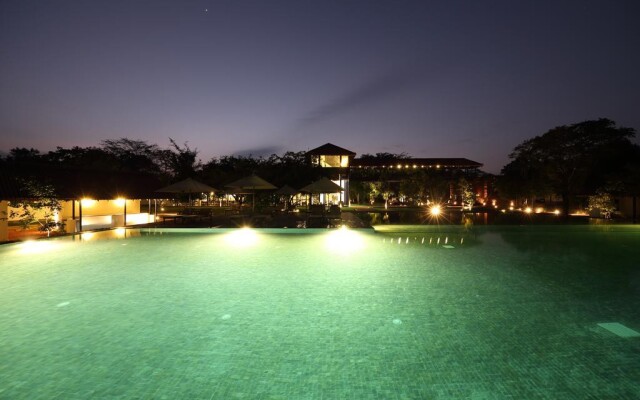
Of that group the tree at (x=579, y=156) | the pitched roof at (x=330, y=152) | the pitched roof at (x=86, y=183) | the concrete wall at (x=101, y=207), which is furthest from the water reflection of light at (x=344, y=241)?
the pitched roof at (x=330, y=152)

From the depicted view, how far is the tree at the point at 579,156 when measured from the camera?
26.2 m

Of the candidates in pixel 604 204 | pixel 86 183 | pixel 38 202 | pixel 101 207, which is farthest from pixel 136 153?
pixel 604 204

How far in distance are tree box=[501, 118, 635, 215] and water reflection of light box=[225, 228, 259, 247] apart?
81.6ft

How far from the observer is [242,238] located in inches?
484

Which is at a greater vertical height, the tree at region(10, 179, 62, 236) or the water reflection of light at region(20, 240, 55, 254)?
the tree at region(10, 179, 62, 236)

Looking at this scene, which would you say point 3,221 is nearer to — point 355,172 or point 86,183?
point 86,183

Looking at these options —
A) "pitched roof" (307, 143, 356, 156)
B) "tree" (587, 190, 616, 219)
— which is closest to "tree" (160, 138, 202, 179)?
"pitched roof" (307, 143, 356, 156)

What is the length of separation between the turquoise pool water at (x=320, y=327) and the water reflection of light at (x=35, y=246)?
1310 mm

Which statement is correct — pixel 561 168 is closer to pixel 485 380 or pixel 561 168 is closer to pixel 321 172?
pixel 321 172

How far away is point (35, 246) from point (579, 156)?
108 feet

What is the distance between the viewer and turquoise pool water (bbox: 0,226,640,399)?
9.25ft

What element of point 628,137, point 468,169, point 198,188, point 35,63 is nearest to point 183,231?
point 198,188

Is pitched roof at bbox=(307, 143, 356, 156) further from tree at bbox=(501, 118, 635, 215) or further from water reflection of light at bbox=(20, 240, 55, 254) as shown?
water reflection of light at bbox=(20, 240, 55, 254)

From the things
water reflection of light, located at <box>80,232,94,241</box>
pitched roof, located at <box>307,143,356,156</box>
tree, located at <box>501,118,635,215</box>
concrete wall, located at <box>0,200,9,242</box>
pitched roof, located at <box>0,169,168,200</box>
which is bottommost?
water reflection of light, located at <box>80,232,94,241</box>
